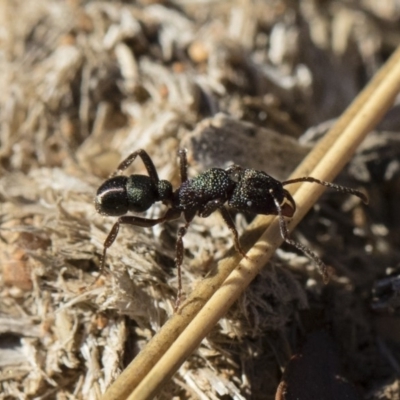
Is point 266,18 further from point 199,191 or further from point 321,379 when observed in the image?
point 321,379

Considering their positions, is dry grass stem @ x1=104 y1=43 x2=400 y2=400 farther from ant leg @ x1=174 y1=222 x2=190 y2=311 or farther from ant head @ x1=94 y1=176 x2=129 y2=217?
ant head @ x1=94 y1=176 x2=129 y2=217

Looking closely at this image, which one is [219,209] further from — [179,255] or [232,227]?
[179,255]

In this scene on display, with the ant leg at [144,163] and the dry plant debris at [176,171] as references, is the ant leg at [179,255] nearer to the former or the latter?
the dry plant debris at [176,171]

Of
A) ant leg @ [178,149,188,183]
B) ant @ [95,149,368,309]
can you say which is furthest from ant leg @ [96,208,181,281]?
ant leg @ [178,149,188,183]

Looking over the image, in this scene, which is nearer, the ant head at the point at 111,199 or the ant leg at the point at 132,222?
the ant leg at the point at 132,222

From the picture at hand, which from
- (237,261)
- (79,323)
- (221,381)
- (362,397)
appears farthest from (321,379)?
(79,323)

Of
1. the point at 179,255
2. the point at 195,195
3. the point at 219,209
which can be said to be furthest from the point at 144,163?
the point at 179,255

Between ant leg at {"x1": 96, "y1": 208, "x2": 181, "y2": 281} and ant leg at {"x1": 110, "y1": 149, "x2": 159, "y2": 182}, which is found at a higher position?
ant leg at {"x1": 110, "y1": 149, "x2": 159, "y2": 182}

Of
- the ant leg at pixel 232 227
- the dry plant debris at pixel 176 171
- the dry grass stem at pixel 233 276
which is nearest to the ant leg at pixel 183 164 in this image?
the dry plant debris at pixel 176 171
